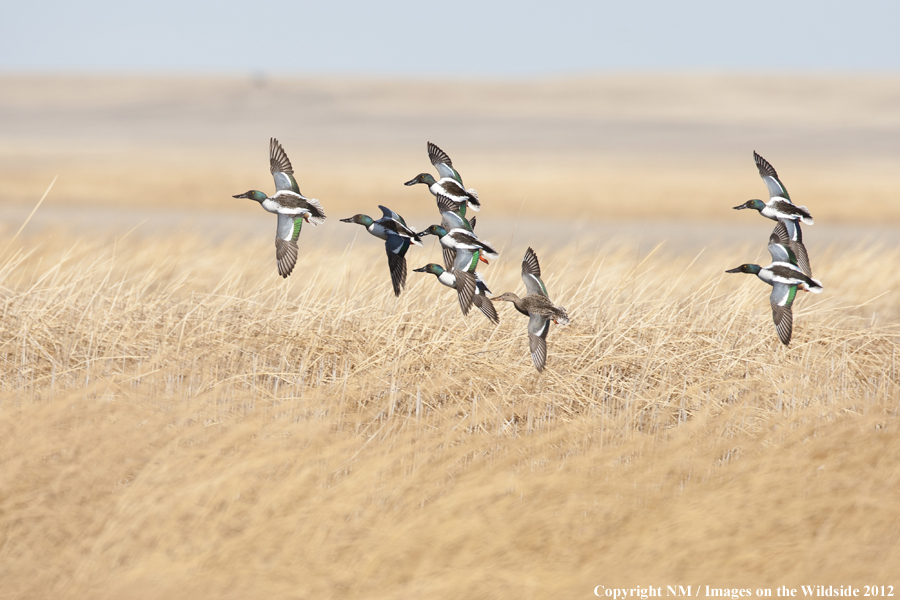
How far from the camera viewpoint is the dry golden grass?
13.6 feet

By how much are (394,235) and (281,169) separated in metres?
0.43

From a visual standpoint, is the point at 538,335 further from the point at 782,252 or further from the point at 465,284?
the point at 782,252

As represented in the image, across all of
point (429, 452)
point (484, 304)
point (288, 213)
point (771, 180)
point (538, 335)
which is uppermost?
point (771, 180)

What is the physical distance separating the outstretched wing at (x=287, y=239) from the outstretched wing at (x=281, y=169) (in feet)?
0.33

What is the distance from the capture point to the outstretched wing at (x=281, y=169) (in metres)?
2.85

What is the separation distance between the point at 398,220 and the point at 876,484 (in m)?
3.27

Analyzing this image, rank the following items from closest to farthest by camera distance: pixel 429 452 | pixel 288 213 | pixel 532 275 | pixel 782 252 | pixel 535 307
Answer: pixel 288 213
pixel 782 252
pixel 535 307
pixel 532 275
pixel 429 452

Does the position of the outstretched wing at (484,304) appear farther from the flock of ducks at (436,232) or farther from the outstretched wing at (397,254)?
the outstretched wing at (397,254)

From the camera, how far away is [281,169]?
9.56ft

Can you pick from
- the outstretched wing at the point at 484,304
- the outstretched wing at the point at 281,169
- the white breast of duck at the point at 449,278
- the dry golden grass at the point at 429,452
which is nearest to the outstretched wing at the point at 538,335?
the outstretched wing at the point at 484,304

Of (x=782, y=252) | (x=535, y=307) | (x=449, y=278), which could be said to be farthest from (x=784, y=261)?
(x=449, y=278)

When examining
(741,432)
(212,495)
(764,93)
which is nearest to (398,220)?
(212,495)

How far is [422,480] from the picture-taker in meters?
4.80

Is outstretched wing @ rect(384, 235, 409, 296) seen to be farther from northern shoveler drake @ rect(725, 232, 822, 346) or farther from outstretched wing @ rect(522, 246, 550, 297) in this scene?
northern shoveler drake @ rect(725, 232, 822, 346)
